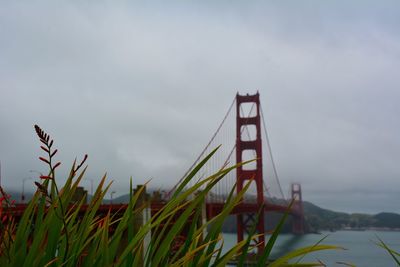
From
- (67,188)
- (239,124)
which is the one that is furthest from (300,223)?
(67,188)

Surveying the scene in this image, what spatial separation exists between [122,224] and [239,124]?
168 feet

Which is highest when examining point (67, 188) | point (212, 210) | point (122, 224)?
point (212, 210)

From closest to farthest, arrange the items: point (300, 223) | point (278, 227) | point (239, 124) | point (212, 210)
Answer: point (278, 227) < point (212, 210) < point (239, 124) < point (300, 223)

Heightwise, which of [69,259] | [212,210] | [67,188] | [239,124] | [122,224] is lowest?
[69,259]

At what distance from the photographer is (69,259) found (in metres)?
1.55

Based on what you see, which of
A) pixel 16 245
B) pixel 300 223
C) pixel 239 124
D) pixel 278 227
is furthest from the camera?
pixel 300 223

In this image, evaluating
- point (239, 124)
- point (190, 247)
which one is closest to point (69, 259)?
point (190, 247)

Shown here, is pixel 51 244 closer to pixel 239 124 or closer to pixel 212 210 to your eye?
pixel 212 210

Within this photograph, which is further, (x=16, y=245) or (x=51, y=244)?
(x=16, y=245)

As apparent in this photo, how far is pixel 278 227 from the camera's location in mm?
1526

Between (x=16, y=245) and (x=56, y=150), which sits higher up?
(x=56, y=150)

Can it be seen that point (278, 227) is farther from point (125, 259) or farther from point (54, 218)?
point (54, 218)

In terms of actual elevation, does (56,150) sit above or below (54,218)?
above

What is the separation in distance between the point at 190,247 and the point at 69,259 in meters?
0.41
